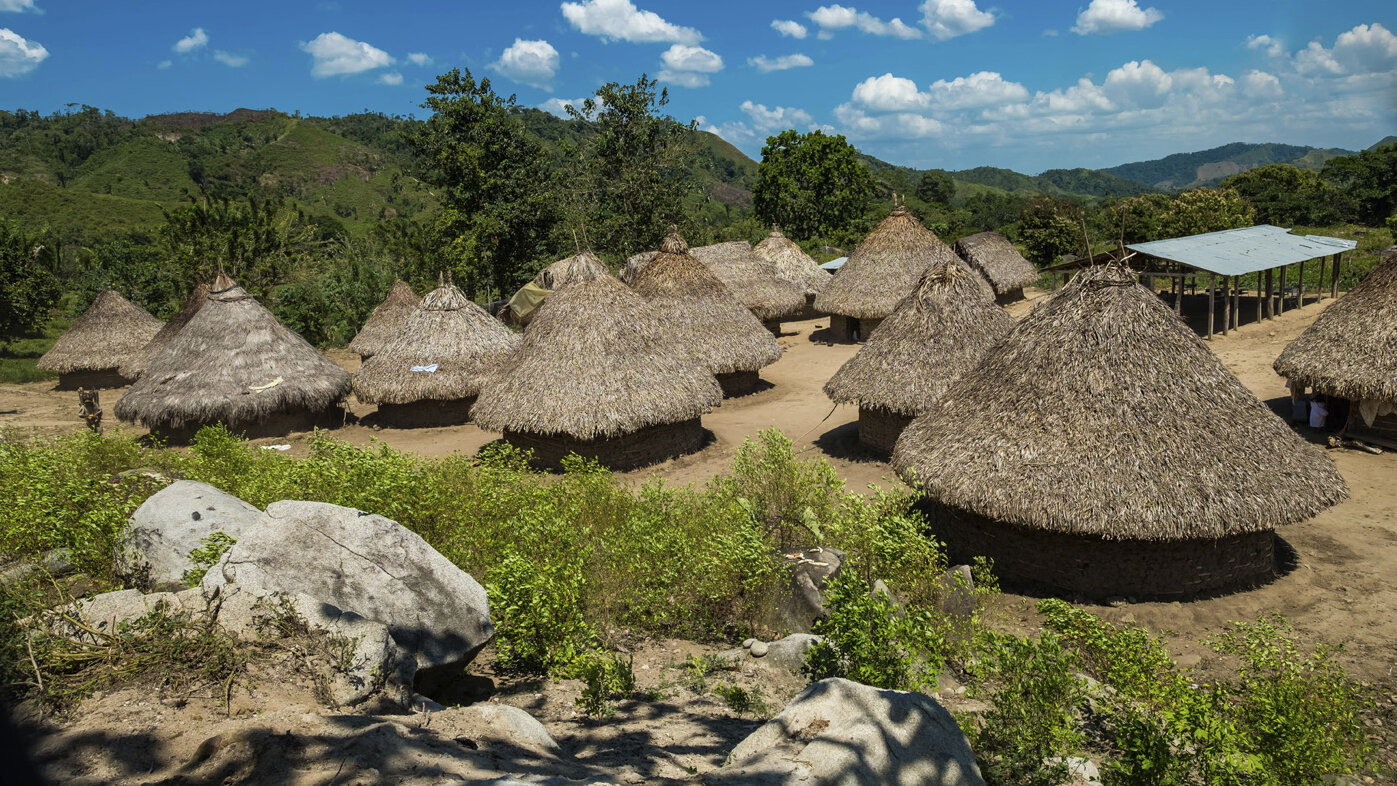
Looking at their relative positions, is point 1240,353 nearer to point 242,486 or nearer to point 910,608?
point 910,608

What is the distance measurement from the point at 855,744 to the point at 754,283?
70.6 feet

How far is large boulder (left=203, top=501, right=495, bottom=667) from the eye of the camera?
16.2ft

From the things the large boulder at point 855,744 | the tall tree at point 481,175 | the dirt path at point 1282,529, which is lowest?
the dirt path at point 1282,529

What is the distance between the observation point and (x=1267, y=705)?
4574 millimetres

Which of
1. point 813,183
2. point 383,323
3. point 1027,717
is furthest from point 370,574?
point 813,183

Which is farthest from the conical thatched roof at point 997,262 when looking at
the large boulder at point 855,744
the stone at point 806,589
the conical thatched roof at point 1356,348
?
the large boulder at point 855,744

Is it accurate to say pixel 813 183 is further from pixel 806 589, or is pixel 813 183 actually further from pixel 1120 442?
pixel 806 589

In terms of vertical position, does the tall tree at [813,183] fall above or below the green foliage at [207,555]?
above

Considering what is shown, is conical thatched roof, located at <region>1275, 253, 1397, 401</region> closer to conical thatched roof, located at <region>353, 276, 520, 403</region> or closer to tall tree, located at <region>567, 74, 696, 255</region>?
conical thatched roof, located at <region>353, 276, 520, 403</region>

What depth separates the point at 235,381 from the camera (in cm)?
1528

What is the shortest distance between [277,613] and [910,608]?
175 inches

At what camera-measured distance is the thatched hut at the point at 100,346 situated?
21625mm

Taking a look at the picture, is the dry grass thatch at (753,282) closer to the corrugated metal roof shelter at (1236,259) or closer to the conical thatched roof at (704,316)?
the conical thatched roof at (704,316)

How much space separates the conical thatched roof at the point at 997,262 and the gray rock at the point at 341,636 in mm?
26990
